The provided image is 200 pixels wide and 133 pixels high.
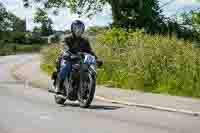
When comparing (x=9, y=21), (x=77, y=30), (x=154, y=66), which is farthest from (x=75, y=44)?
(x=9, y=21)

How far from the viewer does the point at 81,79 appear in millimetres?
15281

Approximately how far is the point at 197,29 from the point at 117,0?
14.6 m

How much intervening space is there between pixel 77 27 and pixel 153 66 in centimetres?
647

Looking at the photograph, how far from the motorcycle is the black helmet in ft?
1.51

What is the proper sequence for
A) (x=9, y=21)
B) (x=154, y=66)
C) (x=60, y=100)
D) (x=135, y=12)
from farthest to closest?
(x=9, y=21), (x=135, y=12), (x=154, y=66), (x=60, y=100)

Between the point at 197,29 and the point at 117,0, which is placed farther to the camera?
the point at 117,0

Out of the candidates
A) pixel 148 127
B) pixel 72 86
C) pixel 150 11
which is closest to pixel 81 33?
pixel 72 86

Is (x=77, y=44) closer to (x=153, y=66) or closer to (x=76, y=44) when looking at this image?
(x=76, y=44)

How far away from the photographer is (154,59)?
21.7 meters

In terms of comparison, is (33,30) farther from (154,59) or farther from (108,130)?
(108,130)

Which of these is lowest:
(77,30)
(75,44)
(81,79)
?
(81,79)

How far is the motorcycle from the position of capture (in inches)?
595

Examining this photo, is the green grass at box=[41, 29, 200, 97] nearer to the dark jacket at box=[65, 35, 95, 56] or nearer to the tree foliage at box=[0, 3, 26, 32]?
the dark jacket at box=[65, 35, 95, 56]

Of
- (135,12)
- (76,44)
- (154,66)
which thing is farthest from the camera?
(135,12)
